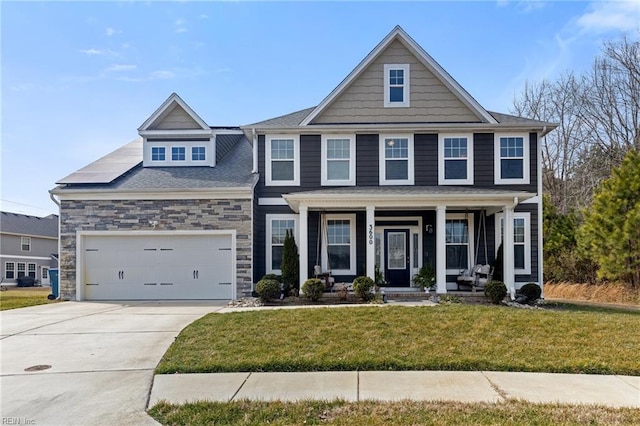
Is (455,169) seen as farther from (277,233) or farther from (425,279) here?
(277,233)

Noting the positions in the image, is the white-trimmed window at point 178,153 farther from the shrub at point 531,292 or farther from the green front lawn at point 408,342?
the shrub at point 531,292

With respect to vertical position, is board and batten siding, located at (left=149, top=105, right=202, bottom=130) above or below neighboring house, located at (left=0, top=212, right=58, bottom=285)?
above

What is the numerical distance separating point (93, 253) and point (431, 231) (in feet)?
35.6

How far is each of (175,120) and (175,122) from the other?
0.24 ft

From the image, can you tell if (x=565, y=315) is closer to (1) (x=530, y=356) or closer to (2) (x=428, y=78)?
(1) (x=530, y=356)

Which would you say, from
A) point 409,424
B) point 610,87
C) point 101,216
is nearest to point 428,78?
point 101,216

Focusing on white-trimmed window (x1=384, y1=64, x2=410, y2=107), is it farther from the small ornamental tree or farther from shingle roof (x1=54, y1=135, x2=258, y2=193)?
the small ornamental tree

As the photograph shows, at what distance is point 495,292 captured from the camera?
39.1ft

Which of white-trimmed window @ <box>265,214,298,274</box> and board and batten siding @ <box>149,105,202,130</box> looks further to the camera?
board and batten siding @ <box>149,105,202,130</box>

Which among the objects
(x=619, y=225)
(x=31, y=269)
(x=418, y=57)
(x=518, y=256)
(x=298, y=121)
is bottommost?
(x=31, y=269)

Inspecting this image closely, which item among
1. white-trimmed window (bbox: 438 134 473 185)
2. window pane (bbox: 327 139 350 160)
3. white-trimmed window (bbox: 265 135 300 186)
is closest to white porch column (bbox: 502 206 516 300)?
white-trimmed window (bbox: 438 134 473 185)

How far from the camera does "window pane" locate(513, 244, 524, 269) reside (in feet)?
45.6

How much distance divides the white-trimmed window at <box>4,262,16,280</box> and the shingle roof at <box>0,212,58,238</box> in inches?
97.9

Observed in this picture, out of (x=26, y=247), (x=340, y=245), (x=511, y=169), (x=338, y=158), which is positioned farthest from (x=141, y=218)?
(x=26, y=247)
